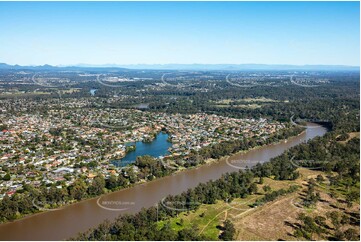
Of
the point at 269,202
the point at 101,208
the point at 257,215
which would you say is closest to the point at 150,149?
the point at 101,208

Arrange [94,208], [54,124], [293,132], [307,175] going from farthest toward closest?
[54,124] → [293,132] → [307,175] → [94,208]

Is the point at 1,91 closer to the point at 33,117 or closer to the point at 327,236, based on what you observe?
the point at 33,117

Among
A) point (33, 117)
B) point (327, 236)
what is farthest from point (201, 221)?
point (33, 117)

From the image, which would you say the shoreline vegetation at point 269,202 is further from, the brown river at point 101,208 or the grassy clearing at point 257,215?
the brown river at point 101,208

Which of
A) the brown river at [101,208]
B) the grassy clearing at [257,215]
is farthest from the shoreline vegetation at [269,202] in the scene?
the brown river at [101,208]

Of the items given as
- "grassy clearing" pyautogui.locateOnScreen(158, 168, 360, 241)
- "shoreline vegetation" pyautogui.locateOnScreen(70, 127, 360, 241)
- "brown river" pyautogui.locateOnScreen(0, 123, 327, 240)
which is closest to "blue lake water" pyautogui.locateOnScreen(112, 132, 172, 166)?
"brown river" pyautogui.locateOnScreen(0, 123, 327, 240)

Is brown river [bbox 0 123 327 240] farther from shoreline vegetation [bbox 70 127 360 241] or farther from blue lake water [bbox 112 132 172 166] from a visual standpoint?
blue lake water [bbox 112 132 172 166]
